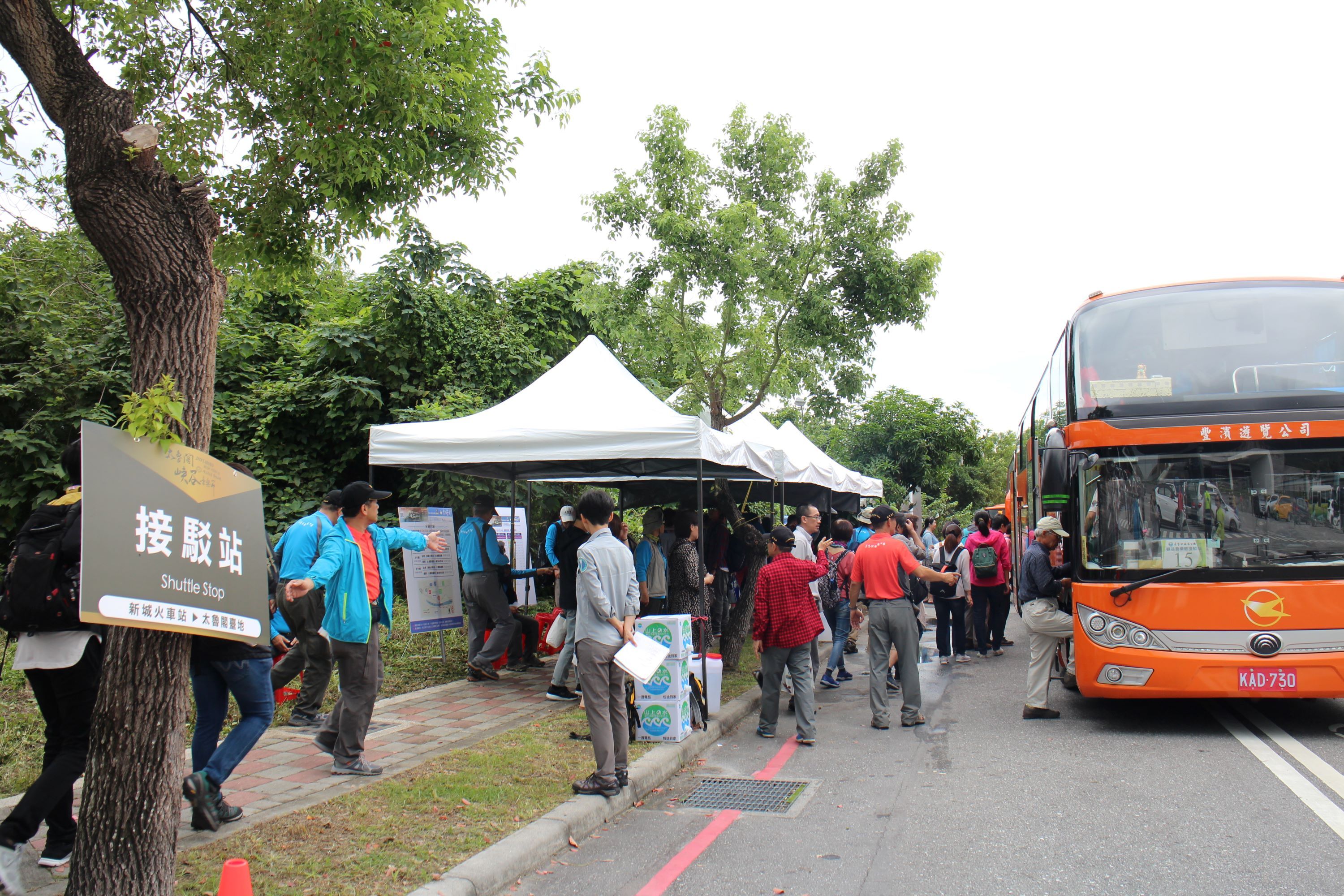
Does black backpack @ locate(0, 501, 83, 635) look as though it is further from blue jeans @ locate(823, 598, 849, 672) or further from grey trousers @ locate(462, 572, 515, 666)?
blue jeans @ locate(823, 598, 849, 672)

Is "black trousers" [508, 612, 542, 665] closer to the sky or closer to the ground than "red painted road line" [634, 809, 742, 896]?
closer to the sky

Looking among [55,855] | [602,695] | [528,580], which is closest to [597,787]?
[602,695]

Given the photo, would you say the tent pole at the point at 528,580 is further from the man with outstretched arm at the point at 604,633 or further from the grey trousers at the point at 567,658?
the man with outstretched arm at the point at 604,633

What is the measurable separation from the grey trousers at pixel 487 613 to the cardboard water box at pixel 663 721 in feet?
9.74

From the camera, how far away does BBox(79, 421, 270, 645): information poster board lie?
328 centimetres

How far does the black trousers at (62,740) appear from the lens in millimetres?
4102

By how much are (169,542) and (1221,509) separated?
7.37 m

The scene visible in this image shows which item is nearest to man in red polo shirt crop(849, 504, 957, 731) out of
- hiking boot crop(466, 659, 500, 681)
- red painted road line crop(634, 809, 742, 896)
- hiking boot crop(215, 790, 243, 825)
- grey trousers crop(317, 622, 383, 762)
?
red painted road line crop(634, 809, 742, 896)

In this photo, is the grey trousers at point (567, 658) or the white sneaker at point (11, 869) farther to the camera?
the grey trousers at point (567, 658)

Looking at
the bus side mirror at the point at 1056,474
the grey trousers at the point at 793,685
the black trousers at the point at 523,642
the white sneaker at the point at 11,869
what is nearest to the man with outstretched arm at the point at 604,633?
the grey trousers at the point at 793,685

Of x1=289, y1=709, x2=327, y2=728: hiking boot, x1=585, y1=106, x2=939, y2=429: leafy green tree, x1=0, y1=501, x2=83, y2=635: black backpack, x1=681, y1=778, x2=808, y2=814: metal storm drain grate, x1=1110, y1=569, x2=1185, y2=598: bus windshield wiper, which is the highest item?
x1=585, y1=106, x2=939, y2=429: leafy green tree

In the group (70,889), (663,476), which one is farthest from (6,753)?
(663,476)

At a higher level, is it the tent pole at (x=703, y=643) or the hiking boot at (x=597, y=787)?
the tent pole at (x=703, y=643)

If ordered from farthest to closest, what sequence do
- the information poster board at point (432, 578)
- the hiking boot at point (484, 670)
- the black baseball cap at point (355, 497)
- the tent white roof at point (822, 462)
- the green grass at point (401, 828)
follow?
the tent white roof at point (822, 462) → the hiking boot at point (484, 670) → the information poster board at point (432, 578) → the black baseball cap at point (355, 497) → the green grass at point (401, 828)
